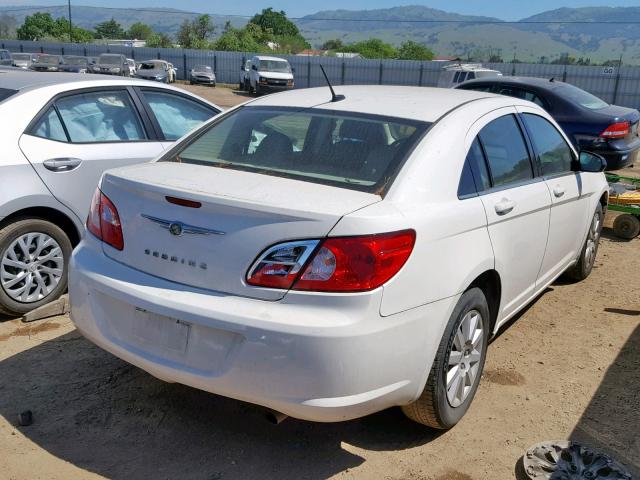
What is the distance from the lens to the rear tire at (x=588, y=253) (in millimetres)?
5629

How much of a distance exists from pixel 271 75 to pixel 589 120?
98.2 ft

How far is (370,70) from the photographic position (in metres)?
44.6

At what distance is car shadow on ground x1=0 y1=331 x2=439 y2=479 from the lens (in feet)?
9.95

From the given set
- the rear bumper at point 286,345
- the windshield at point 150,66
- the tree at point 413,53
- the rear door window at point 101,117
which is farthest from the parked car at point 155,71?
the tree at point 413,53

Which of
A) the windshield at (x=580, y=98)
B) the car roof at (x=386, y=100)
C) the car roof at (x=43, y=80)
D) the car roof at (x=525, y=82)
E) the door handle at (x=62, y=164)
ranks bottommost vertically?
the door handle at (x=62, y=164)

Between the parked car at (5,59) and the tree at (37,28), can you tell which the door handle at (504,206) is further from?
the tree at (37,28)

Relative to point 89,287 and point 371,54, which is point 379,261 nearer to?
point 89,287

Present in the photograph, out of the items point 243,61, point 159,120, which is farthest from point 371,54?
point 159,120

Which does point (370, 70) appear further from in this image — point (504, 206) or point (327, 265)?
point (327, 265)

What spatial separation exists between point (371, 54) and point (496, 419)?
102489mm

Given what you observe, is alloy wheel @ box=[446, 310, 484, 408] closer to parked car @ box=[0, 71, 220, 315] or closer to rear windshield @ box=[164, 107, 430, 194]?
rear windshield @ box=[164, 107, 430, 194]

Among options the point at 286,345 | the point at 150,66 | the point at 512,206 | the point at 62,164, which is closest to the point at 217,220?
the point at 286,345

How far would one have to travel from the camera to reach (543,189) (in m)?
4.14

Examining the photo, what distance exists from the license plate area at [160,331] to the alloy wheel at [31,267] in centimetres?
198
